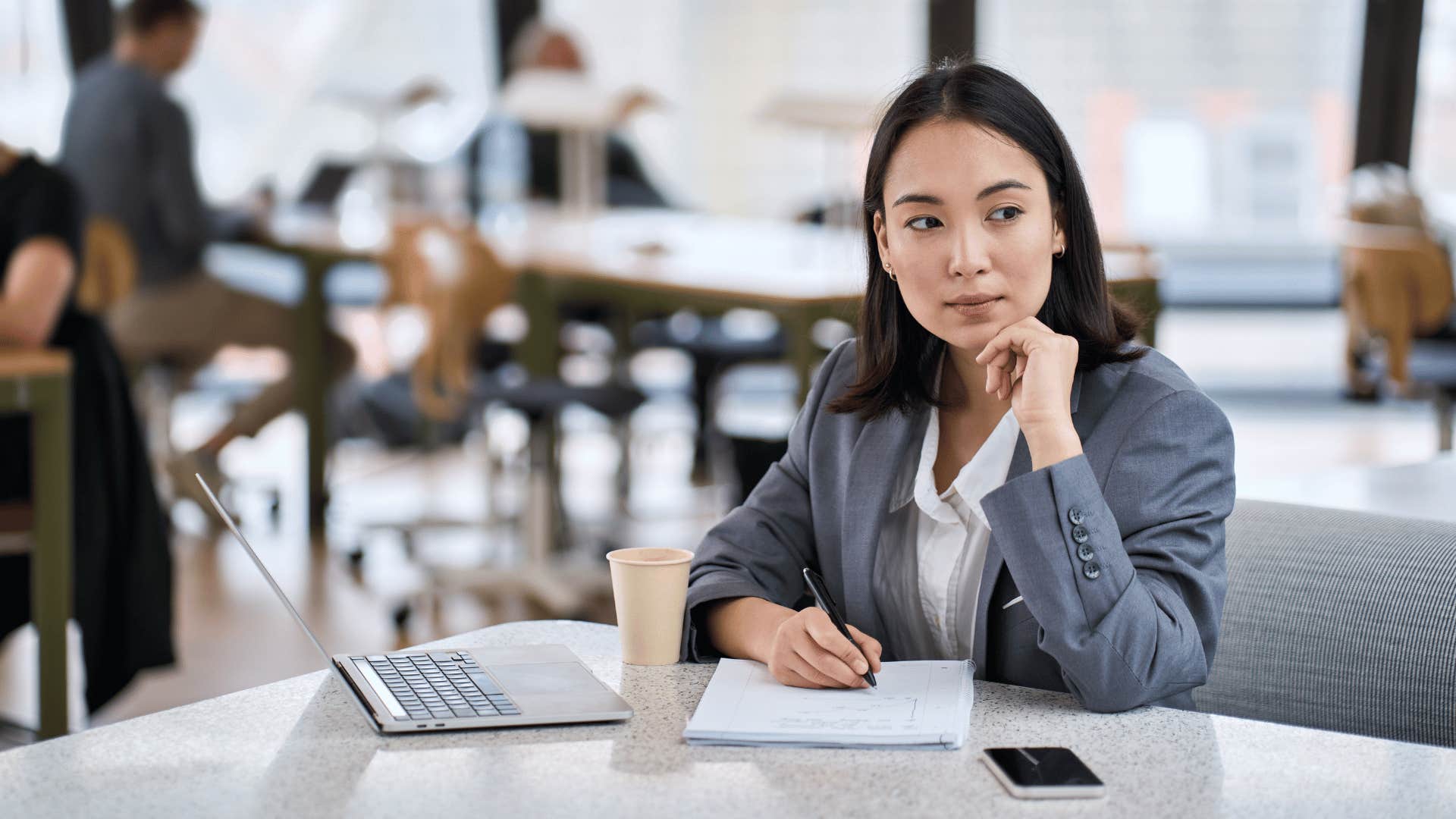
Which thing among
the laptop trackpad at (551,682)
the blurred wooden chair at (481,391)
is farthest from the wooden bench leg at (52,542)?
the laptop trackpad at (551,682)

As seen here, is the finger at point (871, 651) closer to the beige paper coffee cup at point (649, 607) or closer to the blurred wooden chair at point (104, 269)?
the beige paper coffee cup at point (649, 607)

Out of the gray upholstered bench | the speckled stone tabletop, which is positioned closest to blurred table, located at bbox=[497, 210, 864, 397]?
the gray upholstered bench

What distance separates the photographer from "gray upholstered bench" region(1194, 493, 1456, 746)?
144 cm

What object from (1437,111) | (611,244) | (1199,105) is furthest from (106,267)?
(1437,111)

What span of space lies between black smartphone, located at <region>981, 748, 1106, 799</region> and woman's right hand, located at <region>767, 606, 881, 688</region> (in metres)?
0.17

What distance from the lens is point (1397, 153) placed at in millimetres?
6477

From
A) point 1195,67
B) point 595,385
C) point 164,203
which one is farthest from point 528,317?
point 1195,67

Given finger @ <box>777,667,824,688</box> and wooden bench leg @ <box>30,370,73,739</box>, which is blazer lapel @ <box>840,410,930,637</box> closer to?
finger @ <box>777,667,824,688</box>

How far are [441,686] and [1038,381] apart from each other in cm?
50

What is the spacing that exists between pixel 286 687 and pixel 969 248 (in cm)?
63

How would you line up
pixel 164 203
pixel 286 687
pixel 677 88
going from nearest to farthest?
1. pixel 286 687
2. pixel 164 203
3. pixel 677 88

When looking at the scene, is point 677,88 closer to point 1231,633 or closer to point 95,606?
point 95,606

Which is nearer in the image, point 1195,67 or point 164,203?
point 164,203

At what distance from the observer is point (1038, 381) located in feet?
3.92
